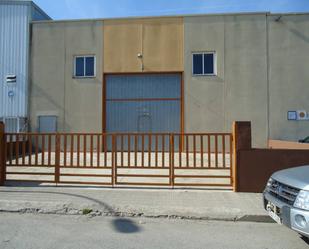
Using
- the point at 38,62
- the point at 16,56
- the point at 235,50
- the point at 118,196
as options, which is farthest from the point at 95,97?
the point at 118,196

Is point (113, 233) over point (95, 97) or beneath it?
beneath

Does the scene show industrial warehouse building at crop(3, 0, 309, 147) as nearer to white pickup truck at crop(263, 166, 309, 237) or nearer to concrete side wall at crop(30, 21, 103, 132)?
concrete side wall at crop(30, 21, 103, 132)

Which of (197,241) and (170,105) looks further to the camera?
(170,105)

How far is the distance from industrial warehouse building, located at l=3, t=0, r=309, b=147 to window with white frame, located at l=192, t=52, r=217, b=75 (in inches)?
2.3

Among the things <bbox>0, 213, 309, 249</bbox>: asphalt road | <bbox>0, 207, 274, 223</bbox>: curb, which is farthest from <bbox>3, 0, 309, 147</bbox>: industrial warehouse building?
<bbox>0, 213, 309, 249</bbox>: asphalt road

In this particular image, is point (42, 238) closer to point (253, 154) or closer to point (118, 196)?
point (118, 196)

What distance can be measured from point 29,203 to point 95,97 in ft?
44.0

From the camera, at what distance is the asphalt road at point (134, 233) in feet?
17.0

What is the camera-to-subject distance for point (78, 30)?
2062 cm

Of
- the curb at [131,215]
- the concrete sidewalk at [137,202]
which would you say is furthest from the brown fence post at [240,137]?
A: the curb at [131,215]

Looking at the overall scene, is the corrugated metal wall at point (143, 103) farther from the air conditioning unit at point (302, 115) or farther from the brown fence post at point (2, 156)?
the brown fence post at point (2, 156)

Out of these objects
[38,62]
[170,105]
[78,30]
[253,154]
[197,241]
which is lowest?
[197,241]

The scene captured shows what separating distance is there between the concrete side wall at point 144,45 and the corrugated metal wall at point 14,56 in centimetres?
509

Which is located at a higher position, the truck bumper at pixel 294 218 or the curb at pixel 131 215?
the truck bumper at pixel 294 218
